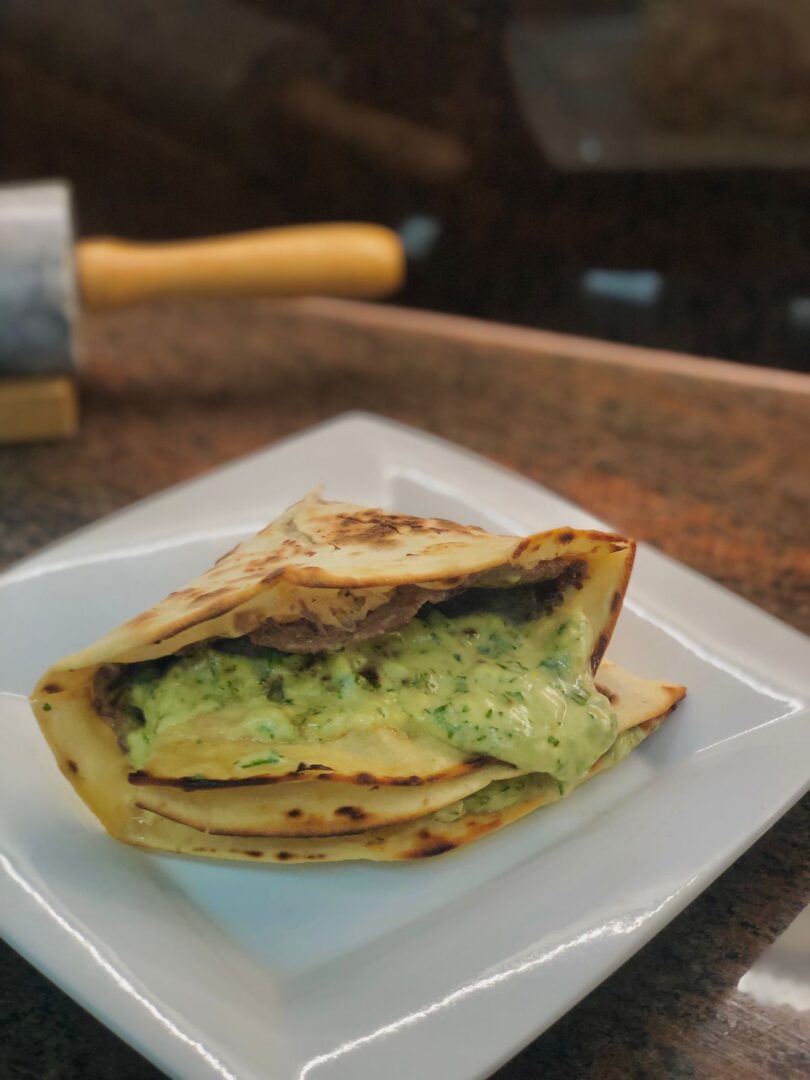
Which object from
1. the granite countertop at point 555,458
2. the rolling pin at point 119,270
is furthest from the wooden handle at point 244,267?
the granite countertop at point 555,458

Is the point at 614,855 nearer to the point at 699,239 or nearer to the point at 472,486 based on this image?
the point at 472,486

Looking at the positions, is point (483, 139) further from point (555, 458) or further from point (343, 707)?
point (343, 707)

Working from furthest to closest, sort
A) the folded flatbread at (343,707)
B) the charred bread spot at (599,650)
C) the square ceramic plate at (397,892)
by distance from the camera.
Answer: the charred bread spot at (599,650) → the folded flatbread at (343,707) → the square ceramic plate at (397,892)

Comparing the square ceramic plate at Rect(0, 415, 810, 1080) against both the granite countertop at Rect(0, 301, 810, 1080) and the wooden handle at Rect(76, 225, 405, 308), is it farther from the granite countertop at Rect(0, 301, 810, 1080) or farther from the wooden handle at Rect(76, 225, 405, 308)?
the wooden handle at Rect(76, 225, 405, 308)

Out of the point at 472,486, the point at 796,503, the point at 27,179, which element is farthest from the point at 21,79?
the point at 796,503

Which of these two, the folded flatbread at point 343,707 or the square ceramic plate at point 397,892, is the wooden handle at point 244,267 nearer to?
the square ceramic plate at point 397,892

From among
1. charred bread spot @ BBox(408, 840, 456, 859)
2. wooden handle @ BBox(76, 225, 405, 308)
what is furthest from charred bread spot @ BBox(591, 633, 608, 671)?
wooden handle @ BBox(76, 225, 405, 308)
